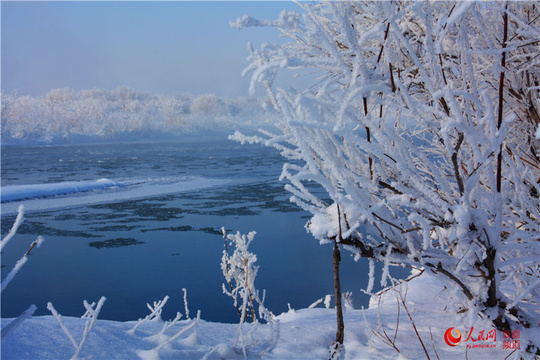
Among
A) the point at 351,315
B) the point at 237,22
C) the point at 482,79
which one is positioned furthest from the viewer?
the point at 351,315

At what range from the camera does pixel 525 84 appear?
2926mm

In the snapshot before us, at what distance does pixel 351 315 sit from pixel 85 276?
6.68 metres

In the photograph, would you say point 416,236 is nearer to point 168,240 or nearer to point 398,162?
point 398,162

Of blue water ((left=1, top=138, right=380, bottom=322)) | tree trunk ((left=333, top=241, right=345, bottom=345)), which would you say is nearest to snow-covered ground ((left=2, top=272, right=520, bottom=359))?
tree trunk ((left=333, top=241, right=345, bottom=345))

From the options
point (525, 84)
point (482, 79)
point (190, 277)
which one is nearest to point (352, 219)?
point (482, 79)

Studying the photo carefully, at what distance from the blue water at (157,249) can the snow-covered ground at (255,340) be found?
399 cm

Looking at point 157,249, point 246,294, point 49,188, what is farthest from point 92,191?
point 246,294

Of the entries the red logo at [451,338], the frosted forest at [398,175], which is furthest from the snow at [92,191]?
the red logo at [451,338]

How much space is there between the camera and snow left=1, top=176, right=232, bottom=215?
13.9m

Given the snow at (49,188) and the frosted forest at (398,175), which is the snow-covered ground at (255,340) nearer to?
the frosted forest at (398,175)

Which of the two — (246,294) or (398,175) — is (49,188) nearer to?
(246,294)

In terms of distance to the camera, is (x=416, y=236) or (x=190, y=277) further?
(x=190, y=277)

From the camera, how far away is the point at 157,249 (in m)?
10.3

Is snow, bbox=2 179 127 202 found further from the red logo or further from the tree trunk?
the tree trunk
